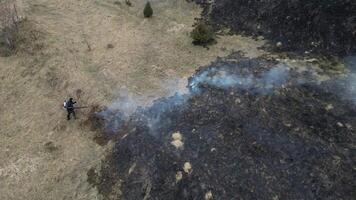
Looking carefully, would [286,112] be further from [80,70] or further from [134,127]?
[80,70]

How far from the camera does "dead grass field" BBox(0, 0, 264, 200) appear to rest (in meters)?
20.9

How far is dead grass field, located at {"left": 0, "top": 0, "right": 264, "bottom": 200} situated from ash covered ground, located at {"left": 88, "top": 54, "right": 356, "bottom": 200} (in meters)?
1.76

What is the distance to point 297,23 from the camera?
26344 millimetres

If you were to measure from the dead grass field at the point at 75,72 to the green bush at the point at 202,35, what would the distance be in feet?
2.14

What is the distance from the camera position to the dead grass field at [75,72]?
823 inches

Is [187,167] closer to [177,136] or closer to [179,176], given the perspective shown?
[179,176]

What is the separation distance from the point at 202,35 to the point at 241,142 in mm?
10109

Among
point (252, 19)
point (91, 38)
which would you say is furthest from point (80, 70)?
point (252, 19)

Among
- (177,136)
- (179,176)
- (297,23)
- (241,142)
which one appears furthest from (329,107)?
(179,176)

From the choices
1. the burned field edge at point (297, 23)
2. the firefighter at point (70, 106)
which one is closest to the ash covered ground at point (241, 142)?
the firefighter at point (70, 106)

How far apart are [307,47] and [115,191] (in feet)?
47.7

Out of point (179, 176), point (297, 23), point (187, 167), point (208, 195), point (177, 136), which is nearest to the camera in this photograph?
point (208, 195)

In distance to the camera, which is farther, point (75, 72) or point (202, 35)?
point (202, 35)

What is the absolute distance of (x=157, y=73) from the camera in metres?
25.3
